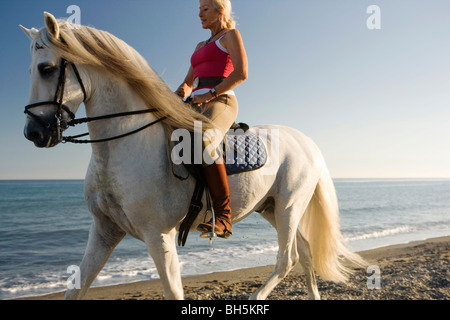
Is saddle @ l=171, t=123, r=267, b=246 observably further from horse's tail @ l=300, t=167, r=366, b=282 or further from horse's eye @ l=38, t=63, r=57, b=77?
horse's tail @ l=300, t=167, r=366, b=282

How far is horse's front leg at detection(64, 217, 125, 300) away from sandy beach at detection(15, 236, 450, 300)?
2996mm

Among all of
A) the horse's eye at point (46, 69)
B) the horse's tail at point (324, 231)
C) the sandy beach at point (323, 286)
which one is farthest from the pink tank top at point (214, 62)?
the sandy beach at point (323, 286)

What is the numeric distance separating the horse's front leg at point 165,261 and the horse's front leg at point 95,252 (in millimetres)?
420

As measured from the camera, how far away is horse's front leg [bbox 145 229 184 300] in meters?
2.33

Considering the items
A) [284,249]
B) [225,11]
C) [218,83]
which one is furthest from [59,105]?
[284,249]

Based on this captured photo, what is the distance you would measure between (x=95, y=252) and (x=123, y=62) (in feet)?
4.86

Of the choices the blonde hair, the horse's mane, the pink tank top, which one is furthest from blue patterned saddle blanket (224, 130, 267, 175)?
the blonde hair

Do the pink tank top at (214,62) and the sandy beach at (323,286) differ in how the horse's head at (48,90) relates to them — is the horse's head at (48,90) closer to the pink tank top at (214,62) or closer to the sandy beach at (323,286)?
the pink tank top at (214,62)

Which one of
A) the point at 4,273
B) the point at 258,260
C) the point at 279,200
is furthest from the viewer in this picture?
the point at 258,260

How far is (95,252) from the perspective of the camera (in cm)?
256
